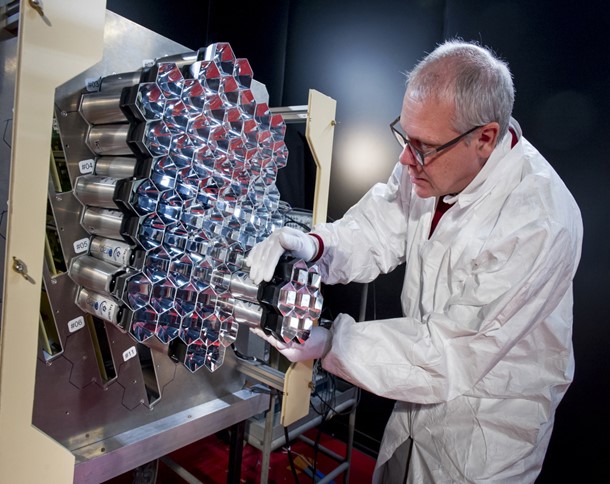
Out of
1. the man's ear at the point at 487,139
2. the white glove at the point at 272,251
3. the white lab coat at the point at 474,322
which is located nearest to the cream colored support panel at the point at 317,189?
the white lab coat at the point at 474,322

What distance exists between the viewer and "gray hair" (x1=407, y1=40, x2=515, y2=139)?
1.02 meters

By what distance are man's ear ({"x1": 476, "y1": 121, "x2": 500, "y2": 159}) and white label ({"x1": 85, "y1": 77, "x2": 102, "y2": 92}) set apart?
0.93 meters

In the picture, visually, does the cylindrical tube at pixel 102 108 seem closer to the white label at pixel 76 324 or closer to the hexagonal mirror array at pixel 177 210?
the hexagonal mirror array at pixel 177 210

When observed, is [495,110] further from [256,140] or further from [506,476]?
[506,476]

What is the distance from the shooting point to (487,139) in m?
1.10

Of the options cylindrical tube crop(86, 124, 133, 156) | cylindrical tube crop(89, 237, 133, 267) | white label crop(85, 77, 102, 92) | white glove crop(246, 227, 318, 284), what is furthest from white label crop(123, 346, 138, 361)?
white label crop(85, 77, 102, 92)

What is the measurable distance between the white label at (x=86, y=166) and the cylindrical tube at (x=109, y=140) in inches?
1.0

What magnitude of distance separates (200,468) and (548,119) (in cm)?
239

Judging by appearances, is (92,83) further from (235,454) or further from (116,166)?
(235,454)

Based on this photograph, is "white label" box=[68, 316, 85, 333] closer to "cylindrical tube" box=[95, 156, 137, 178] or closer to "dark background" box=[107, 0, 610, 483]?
"cylindrical tube" box=[95, 156, 137, 178]

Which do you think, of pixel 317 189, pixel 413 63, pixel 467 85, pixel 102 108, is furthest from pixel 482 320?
pixel 413 63

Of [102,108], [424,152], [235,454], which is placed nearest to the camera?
[102,108]

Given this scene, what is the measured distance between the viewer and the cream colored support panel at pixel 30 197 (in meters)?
0.71

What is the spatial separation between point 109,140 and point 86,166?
3.8 inches
